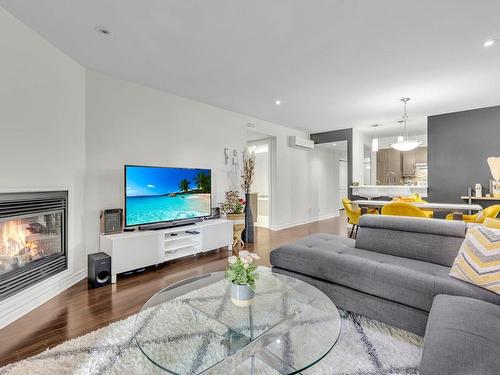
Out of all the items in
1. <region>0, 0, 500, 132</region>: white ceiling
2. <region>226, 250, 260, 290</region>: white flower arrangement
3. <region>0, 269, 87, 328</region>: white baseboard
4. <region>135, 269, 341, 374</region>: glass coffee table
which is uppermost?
<region>0, 0, 500, 132</region>: white ceiling

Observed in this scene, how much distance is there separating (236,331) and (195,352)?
23 centimetres

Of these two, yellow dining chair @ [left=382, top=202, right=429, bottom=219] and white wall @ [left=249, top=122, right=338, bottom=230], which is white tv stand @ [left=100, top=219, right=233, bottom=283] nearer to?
white wall @ [left=249, top=122, right=338, bottom=230]

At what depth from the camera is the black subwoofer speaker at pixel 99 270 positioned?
9.06 ft

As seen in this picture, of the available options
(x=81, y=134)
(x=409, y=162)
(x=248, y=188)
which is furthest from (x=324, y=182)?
(x=81, y=134)

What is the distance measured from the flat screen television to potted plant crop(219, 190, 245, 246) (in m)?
0.44

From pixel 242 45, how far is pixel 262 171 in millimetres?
5740

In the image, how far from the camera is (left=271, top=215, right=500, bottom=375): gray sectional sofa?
1.21 meters

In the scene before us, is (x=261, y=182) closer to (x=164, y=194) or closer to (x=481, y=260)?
(x=164, y=194)

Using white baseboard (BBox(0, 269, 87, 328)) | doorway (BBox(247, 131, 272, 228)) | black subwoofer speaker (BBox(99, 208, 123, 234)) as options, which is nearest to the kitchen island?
doorway (BBox(247, 131, 272, 228))

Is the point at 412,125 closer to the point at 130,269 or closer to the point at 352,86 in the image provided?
the point at 352,86

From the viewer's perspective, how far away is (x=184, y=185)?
3.83m

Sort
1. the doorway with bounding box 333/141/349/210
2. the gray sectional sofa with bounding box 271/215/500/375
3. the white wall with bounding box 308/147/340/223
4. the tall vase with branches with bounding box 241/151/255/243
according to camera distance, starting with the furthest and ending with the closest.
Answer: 1. the doorway with bounding box 333/141/349/210
2. the white wall with bounding box 308/147/340/223
3. the tall vase with branches with bounding box 241/151/255/243
4. the gray sectional sofa with bounding box 271/215/500/375

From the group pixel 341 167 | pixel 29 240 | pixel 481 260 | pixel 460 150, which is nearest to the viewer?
pixel 481 260

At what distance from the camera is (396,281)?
1.88 meters
